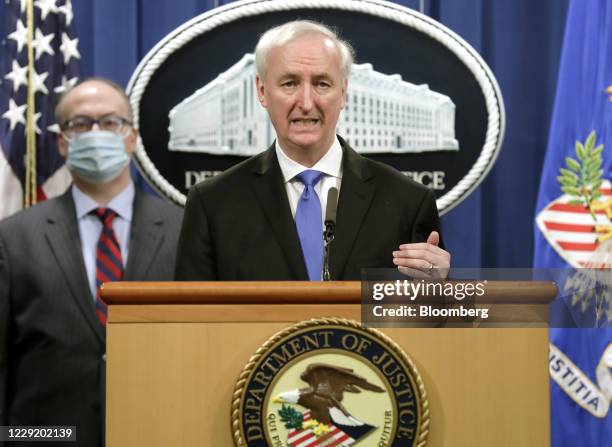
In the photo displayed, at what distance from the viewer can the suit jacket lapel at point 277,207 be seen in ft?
6.53

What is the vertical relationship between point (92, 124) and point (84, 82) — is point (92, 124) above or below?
below

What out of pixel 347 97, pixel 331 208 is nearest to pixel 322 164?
pixel 331 208

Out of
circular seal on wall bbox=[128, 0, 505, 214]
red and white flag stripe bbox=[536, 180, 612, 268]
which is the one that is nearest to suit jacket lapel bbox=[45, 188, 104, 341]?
circular seal on wall bbox=[128, 0, 505, 214]

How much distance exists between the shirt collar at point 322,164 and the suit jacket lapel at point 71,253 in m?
1.03

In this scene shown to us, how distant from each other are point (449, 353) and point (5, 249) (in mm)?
1870

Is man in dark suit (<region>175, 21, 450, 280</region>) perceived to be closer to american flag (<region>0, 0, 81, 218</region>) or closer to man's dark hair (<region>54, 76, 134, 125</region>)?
man's dark hair (<region>54, 76, 134, 125</region>)

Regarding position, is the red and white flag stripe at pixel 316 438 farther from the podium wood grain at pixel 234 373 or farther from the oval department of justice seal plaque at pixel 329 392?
the podium wood grain at pixel 234 373

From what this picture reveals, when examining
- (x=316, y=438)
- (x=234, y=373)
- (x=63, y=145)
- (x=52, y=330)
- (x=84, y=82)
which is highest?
(x=84, y=82)

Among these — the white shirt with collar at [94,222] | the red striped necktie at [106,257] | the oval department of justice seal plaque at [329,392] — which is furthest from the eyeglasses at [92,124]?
Answer: the oval department of justice seal plaque at [329,392]

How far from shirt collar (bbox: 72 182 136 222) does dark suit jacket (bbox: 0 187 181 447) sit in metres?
0.14

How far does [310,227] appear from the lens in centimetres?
204

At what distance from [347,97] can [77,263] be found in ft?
4.22

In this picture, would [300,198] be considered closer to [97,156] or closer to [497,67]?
[97,156]

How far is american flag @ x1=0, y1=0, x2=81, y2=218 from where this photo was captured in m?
3.40
